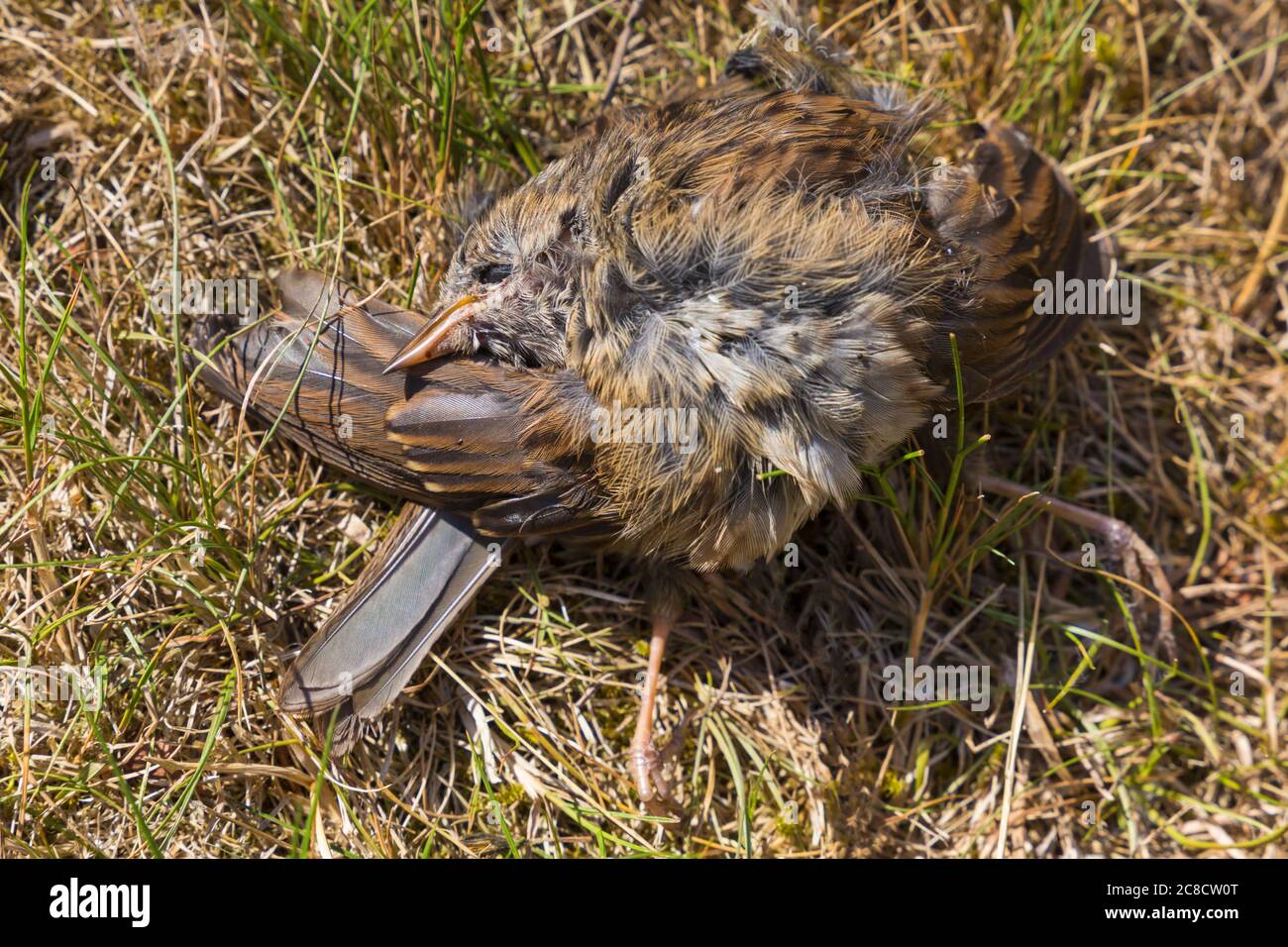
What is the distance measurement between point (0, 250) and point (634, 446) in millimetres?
2087

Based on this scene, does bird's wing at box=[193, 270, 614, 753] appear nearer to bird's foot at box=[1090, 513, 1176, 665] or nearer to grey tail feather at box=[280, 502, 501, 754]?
grey tail feather at box=[280, 502, 501, 754]

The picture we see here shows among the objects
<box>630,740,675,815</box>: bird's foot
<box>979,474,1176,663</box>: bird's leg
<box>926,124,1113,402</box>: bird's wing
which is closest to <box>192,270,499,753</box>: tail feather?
<box>630,740,675,815</box>: bird's foot

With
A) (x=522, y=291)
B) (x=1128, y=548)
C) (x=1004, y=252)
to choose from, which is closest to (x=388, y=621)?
(x=522, y=291)

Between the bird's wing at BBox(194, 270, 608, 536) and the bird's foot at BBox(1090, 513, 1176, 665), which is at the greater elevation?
the bird's wing at BBox(194, 270, 608, 536)

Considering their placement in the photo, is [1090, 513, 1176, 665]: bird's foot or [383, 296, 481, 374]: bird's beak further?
[1090, 513, 1176, 665]: bird's foot

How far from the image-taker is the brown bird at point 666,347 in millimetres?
2412

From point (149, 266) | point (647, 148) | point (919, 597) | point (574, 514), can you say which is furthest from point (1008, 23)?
point (149, 266)

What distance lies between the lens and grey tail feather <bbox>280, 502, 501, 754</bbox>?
9.02 feet

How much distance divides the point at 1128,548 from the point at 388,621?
238 cm

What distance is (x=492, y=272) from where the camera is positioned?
2680 mm

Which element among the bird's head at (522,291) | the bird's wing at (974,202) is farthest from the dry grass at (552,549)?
the bird's head at (522,291)

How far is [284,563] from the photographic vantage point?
304 centimetres

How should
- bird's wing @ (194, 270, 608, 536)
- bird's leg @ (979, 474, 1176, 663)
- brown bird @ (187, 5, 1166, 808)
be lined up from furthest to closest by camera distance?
bird's leg @ (979, 474, 1176, 663) → bird's wing @ (194, 270, 608, 536) → brown bird @ (187, 5, 1166, 808)

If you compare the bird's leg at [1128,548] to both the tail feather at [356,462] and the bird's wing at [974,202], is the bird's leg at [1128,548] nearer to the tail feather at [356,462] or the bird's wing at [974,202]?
the bird's wing at [974,202]
